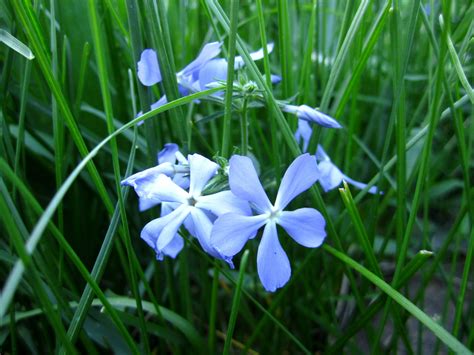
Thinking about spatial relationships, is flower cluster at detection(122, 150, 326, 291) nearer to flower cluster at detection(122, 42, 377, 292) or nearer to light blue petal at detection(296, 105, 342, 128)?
flower cluster at detection(122, 42, 377, 292)

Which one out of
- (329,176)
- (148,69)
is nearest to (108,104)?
(148,69)

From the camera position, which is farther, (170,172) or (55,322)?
(170,172)

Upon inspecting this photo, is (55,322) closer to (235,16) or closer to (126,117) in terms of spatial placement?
(235,16)

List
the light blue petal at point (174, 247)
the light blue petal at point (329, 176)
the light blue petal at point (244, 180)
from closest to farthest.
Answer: the light blue petal at point (244, 180), the light blue petal at point (174, 247), the light blue petal at point (329, 176)

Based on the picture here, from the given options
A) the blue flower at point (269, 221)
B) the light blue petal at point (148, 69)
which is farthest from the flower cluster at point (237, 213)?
the light blue petal at point (148, 69)

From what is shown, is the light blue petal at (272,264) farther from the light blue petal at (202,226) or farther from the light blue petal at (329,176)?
the light blue petal at (329,176)

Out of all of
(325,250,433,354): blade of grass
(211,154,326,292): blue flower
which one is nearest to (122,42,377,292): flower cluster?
(211,154,326,292): blue flower

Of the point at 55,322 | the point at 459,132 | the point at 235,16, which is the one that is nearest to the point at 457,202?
the point at 459,132

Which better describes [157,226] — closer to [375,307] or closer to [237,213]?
[237,213]
